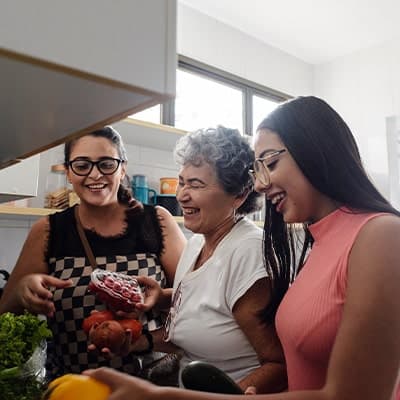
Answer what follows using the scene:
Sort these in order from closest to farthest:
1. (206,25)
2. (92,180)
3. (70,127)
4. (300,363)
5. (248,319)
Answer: (70,127)
(300,363)
(248,319)
(92,180)
(206,25)

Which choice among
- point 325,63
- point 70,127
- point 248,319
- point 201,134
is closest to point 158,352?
point 248,319

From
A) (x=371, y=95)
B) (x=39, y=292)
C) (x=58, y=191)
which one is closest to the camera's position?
(x=39, y=292)

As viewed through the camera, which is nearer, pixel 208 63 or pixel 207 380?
pixel 207 380

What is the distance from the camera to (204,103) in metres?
2.80

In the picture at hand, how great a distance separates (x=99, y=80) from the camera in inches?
14.3

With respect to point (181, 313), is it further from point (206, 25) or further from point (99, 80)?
point (206, 25)

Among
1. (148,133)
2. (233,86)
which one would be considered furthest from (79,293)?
(233,86)

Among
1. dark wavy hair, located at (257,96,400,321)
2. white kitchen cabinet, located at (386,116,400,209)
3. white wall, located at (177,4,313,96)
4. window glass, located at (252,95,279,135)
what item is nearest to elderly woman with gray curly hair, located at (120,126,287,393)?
dark wavy hair, located at (257,96,400,321)

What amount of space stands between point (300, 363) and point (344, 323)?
19 cm

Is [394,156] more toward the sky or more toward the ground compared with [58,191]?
more toward the sky

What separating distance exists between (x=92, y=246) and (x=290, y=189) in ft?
1.92

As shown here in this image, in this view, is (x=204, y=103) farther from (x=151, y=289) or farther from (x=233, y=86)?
(x=151, y=289)

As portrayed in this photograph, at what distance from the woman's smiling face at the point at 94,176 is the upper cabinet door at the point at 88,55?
692 millimetres

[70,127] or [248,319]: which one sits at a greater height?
[70,127]
